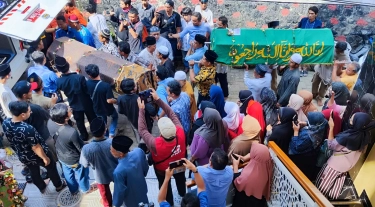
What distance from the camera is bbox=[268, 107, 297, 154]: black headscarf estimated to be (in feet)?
14.8

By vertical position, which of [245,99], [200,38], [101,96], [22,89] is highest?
[200,38]

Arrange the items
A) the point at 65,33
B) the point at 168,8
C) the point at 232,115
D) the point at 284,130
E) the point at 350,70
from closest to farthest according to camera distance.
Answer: the point at 284,130, the point at 232,115, the point at 350,70, the point at 65,33, the point at 168,8

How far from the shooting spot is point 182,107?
16.9ft

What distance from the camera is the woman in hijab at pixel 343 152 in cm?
393

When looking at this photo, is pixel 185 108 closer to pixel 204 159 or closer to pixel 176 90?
pixel 176 90

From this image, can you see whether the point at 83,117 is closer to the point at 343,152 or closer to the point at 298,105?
the point at 298,105

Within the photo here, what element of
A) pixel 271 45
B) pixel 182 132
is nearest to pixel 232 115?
pixel 182 132

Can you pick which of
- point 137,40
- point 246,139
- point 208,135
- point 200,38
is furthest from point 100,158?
point 137,40

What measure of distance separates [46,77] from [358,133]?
452 cm

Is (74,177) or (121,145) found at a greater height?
(121,145)

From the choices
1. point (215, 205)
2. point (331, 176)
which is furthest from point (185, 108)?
point (331, 176)

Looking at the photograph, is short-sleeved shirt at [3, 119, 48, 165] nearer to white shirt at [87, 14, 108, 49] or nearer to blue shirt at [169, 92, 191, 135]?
blue shirt at [169, 92, 191, 135]

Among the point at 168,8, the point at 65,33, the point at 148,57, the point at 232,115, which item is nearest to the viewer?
the point at 232,115

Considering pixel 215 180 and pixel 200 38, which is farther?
pixel 200 38
